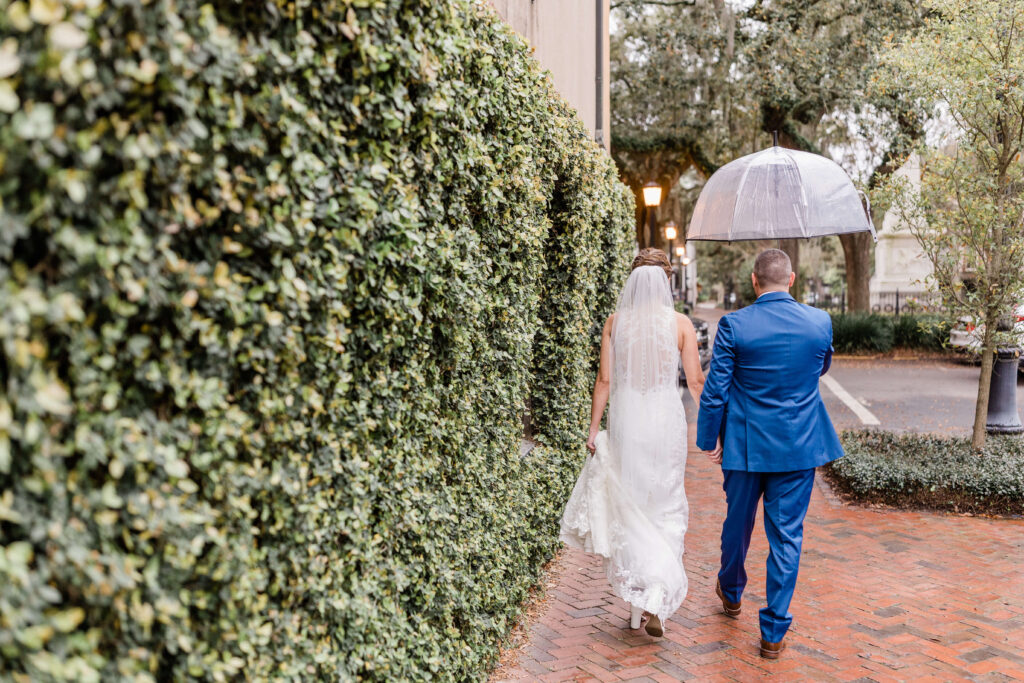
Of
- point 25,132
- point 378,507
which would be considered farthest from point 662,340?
point 25,132

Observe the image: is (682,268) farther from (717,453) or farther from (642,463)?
(642,463)

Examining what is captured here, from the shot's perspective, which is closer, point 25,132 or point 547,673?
point 25,132

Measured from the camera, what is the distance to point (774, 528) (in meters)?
4.49

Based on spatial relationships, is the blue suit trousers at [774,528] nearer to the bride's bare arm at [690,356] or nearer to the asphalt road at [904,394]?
the bride's bare arm at [690,356]

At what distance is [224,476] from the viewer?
1.81 m

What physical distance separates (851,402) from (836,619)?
34.9ft

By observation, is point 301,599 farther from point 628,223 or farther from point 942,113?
point 942,113

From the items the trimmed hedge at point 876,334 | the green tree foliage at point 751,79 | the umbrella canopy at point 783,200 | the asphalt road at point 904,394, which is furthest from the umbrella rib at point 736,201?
the trimmed hedge at point 876,334

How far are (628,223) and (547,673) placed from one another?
621cm

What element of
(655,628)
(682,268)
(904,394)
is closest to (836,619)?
(655,628)

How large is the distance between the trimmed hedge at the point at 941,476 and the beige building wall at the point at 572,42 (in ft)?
15.8

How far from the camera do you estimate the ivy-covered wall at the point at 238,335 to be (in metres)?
1.37

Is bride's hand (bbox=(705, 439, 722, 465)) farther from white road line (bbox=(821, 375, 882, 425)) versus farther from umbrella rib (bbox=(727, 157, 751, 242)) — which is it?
white road line (bbox=(821, 375, 882, 425))

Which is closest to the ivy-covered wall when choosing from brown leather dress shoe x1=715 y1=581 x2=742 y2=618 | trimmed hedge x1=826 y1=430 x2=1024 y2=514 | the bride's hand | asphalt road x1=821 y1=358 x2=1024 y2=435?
the bride's hand
